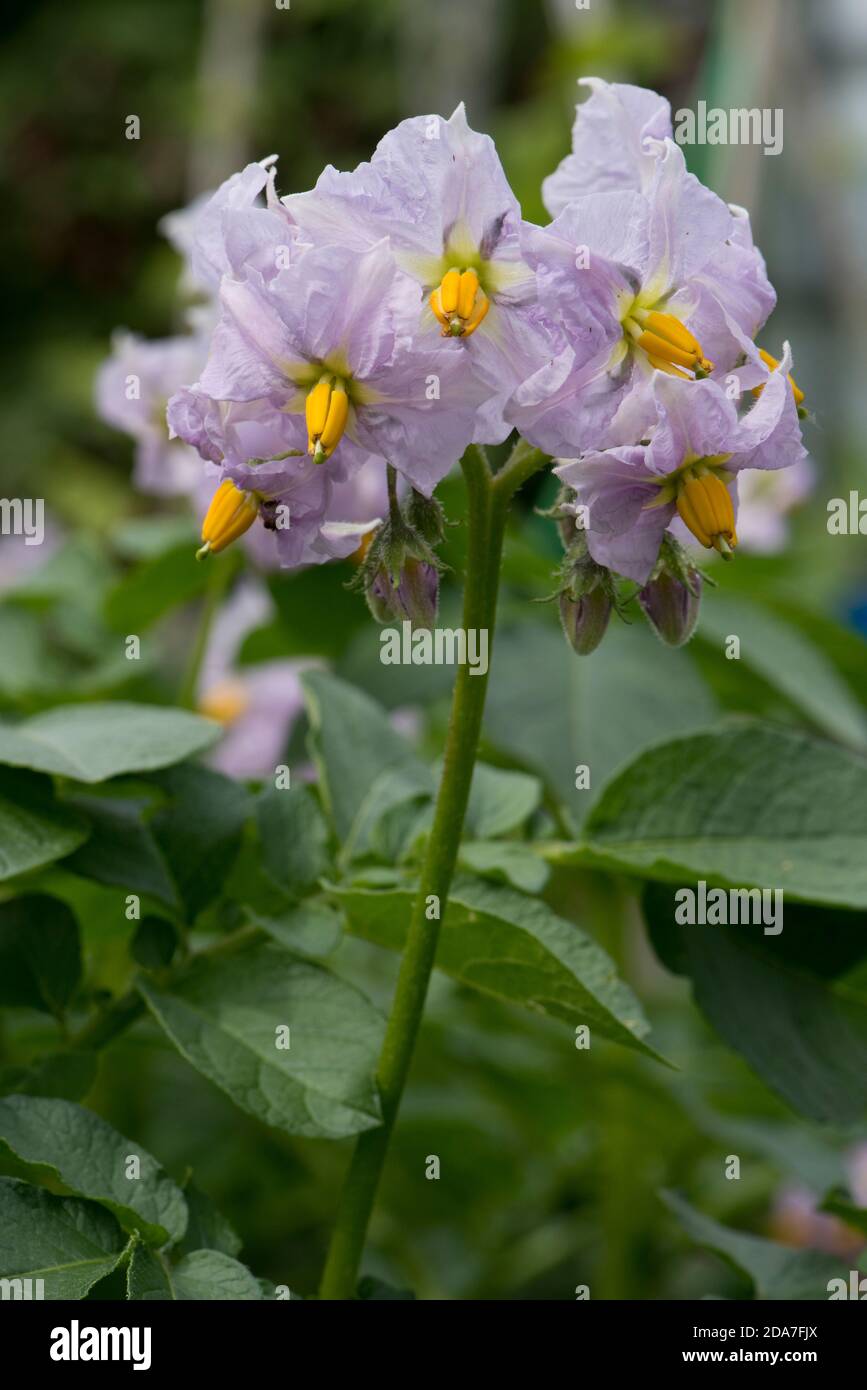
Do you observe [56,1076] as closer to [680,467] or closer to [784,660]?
[680,467]

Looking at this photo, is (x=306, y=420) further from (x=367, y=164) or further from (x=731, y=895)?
(x=731, y=895)

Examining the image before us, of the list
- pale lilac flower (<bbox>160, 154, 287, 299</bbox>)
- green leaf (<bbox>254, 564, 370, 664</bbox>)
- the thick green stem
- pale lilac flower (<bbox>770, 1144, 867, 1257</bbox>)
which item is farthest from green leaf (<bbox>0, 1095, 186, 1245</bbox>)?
pale lilac flower (<bbox>770, 1144, 867, 1257</bbox>)

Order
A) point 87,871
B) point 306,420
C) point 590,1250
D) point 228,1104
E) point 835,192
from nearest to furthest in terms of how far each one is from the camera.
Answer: point 306,420 → point 87,871 → point 228,1104 → point 590,1250 → point 835,192

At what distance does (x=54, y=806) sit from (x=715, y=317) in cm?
38

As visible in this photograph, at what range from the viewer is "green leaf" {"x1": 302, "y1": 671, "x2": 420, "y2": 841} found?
786 mm

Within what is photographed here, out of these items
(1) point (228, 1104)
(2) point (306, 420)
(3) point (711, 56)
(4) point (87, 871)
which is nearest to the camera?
(2) point (306, 420)

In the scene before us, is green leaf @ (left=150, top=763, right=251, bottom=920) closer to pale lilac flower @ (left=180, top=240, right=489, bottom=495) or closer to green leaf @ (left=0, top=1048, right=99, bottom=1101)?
green leaf @ (left=0, top=1048, right=99, bottom=1101)

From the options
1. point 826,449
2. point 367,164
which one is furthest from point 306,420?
point 826,449

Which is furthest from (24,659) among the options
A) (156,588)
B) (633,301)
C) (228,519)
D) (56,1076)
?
(633,301)

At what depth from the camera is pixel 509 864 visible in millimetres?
712

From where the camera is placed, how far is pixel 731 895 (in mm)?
780

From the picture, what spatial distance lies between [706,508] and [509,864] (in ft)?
0.77

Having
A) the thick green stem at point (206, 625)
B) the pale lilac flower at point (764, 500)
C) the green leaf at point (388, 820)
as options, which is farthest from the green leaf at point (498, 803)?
the pale lilac flower at point (764, 500)

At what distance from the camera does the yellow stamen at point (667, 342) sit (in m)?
0.54
